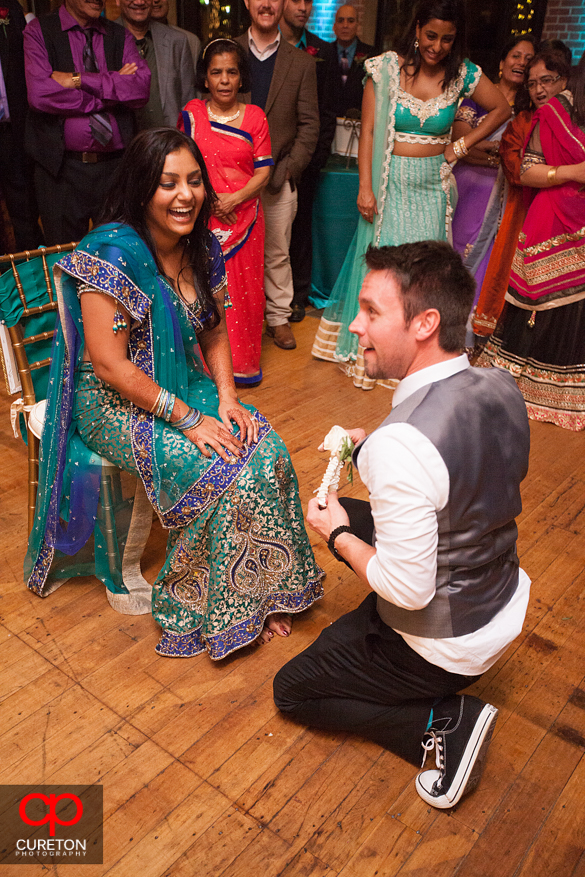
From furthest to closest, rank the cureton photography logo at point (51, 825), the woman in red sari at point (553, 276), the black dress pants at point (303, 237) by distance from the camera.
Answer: the black dress pants at point (303, 237), the woman in red sari at point (553, 276), the cureton photography logo at point (51, 825)

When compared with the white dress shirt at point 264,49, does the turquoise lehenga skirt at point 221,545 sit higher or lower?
lower

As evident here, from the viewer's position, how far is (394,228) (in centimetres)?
331

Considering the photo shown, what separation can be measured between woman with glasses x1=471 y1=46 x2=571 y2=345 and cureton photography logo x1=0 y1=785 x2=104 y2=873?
304 cm

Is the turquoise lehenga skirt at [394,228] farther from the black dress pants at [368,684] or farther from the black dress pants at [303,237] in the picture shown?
the black dress pants at [368,684]

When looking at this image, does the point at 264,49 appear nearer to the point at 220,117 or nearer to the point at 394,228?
the point at 220,117

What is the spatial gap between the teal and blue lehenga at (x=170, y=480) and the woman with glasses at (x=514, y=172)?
213 centimetres

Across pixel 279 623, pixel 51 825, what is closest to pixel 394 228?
pixel 279 623

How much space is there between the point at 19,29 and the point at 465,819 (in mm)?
3740

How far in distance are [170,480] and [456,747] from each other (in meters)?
0.90

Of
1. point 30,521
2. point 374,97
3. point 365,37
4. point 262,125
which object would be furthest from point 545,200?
point 365,37

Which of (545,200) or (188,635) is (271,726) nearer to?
(188,635)

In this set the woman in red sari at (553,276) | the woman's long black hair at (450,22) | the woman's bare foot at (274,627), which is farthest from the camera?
the woman in red sari at (553,276)

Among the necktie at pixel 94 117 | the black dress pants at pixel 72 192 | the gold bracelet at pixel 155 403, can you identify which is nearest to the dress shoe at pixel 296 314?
the black dress pants at pixel 72 192

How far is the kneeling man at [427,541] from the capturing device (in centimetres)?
120
